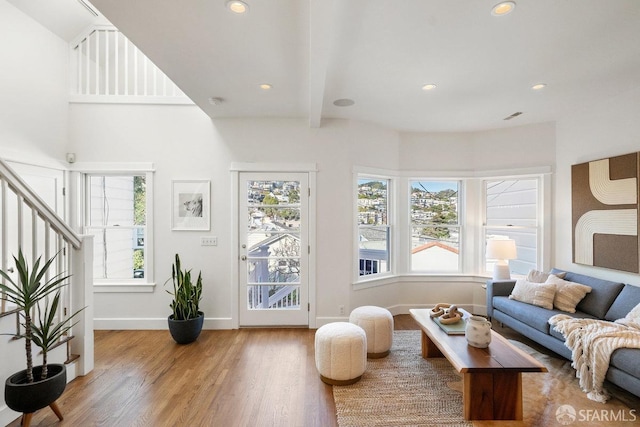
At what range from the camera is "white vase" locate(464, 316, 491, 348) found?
7.11 feet

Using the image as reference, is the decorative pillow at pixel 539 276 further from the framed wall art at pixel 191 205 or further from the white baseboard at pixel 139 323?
the framed wall art at pixel 191 205

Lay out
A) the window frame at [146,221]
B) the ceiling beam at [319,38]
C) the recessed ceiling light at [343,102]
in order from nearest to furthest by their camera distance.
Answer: the ceiling beam at [319,38]
the recessed ceiling light at [343,102]
the window frame at [146,221]

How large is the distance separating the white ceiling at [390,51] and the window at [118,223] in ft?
5.22

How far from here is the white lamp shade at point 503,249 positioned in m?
3.75

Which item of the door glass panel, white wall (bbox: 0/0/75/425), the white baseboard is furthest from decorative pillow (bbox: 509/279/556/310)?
white wall (bbox: 0/0/75/425)

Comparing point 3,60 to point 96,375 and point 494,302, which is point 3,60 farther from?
point 494,302

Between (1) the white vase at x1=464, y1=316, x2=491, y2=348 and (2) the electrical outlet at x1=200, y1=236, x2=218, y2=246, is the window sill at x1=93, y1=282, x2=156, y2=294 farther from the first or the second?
(1) the white vase at x1=464, y1=316, x2=491, y2=348

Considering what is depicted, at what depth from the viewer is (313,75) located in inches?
89.0

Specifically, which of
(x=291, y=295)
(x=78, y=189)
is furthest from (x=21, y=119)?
(x=291, y=295)

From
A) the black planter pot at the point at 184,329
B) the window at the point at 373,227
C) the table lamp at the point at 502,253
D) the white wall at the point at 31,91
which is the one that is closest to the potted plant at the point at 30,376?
the white wall at the point at 31,91

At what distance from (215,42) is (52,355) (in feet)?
9.01

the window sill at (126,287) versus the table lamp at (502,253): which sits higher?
the table lamp at (502,253)

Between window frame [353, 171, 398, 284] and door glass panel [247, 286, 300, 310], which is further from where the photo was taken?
window frame [353, 171, 398, 284]

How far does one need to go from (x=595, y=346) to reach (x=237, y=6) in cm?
343
